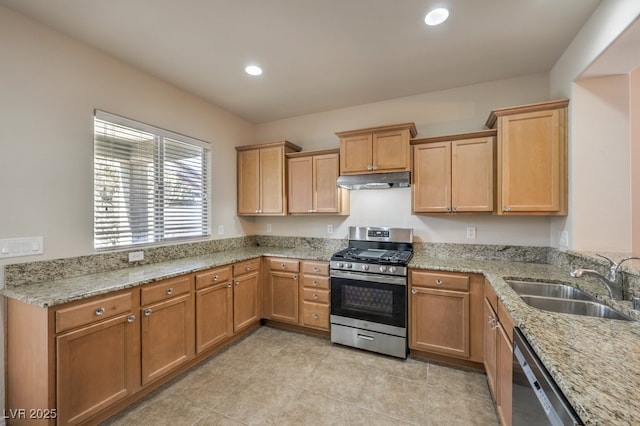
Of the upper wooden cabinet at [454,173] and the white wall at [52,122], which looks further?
the upper wooden cabinet at [454,173]

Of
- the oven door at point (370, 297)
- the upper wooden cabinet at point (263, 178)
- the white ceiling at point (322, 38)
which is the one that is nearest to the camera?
the white ceiling at point (322, 38)

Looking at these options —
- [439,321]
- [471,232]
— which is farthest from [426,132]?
[439,321]

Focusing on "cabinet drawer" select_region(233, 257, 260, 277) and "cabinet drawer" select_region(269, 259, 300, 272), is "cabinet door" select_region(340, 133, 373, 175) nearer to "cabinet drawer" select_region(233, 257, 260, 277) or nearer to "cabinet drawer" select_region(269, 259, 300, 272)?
"cabinet drawer" select_region(269, 259, 300, 272)

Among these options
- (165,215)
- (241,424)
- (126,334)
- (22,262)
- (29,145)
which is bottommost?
(241,424)

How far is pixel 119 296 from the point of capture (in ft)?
6.06

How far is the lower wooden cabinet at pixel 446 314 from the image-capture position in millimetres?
2340

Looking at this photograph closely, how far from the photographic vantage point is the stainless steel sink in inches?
59.6

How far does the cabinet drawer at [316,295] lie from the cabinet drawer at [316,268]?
0.20 m

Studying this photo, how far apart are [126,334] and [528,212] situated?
3351 mm

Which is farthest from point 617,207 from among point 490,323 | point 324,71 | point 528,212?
point 324,71

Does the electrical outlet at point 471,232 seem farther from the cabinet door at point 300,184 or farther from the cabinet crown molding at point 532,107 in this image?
the cabinet door at point 300,184

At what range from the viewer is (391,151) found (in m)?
2.86

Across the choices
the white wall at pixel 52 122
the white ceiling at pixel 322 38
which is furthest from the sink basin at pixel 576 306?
the white wall at pixel 52 122

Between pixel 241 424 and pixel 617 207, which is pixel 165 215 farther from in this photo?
pixel 617 207
